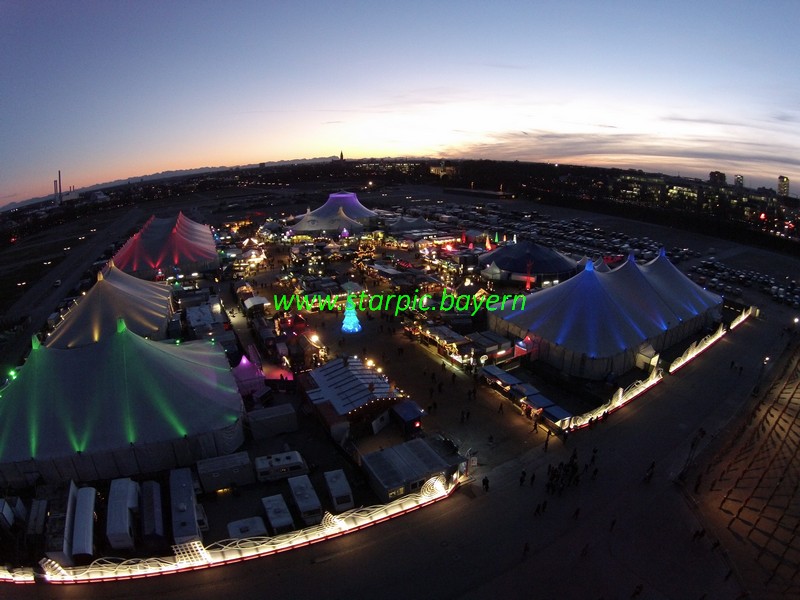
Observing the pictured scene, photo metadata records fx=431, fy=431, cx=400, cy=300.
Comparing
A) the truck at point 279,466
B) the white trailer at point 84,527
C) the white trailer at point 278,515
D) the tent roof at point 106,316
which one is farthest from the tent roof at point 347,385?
the tent roof at point 106,316

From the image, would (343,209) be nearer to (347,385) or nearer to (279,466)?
(347,385)

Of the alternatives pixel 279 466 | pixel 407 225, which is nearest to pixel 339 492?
pixel 279 466

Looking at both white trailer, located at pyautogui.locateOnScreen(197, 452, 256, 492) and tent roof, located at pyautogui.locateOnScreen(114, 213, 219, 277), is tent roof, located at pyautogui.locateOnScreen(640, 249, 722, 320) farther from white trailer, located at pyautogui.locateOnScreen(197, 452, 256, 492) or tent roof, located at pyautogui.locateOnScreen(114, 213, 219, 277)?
tent roof, located at pyautogui.locateOnScreen(114, 213, 219, 277)

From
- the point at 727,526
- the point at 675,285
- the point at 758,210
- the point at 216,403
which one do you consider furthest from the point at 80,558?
the point at 758,210

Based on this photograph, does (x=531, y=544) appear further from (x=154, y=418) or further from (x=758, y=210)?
(x=758, y=210)

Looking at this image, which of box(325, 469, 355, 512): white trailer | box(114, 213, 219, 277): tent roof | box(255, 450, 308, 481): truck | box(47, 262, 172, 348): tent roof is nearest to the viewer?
Answer: box(325, 469, 355, 512): white trailer

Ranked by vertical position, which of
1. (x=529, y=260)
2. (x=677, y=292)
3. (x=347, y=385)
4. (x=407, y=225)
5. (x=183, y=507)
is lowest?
(x=183, y=507)

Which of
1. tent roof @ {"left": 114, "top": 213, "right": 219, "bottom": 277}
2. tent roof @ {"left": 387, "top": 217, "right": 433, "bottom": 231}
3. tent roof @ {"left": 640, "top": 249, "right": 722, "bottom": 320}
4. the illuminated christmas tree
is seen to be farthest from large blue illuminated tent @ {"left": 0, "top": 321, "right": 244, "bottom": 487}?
tent roof @ {"left": 387, "top": 217, "right": 433, "bottom": 231}
